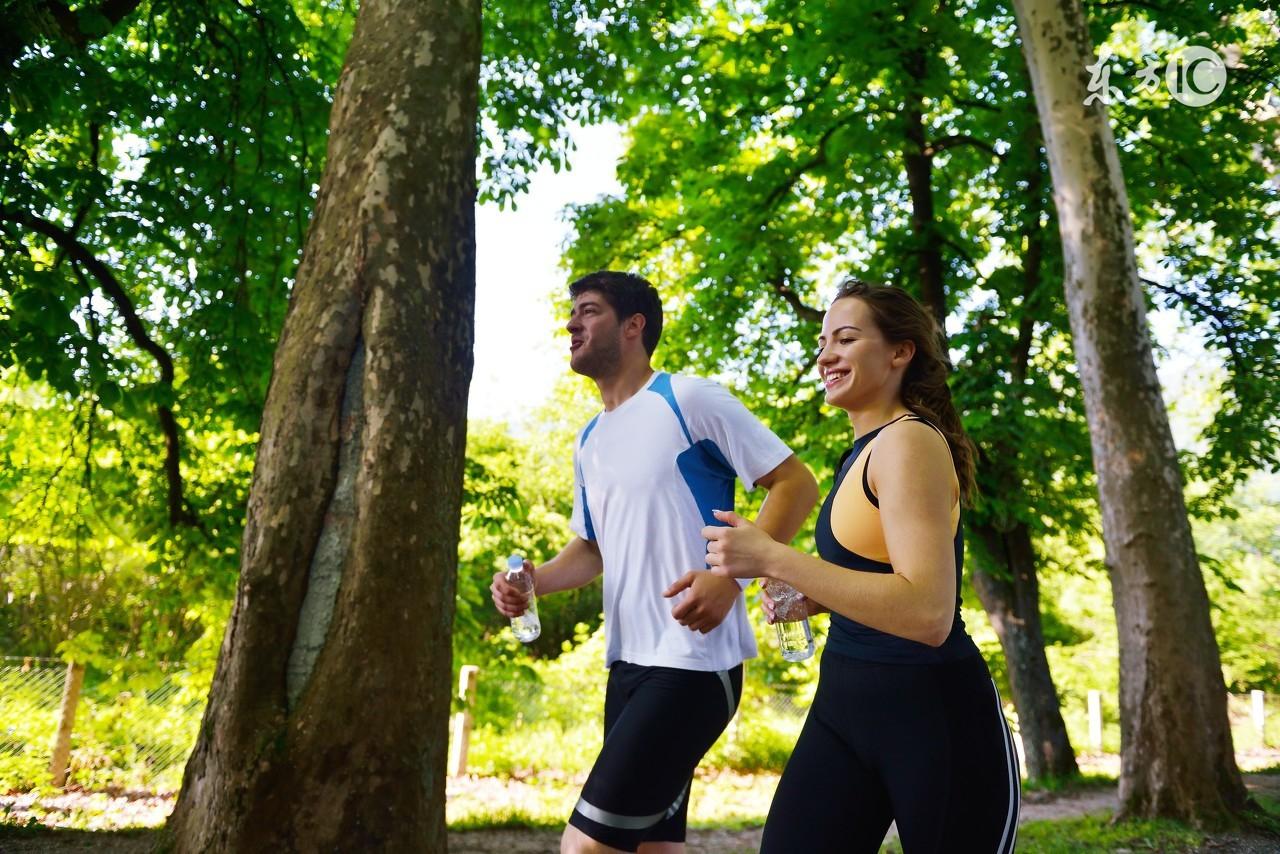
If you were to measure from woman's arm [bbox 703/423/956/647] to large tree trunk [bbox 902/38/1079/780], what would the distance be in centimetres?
1019

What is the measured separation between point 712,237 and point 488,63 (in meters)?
4.03

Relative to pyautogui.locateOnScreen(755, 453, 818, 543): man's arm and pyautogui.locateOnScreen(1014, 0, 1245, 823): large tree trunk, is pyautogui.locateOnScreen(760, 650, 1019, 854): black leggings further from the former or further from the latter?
pyautogui.locateOnScreen(1014, 0, 1245, 823): large tree trunk

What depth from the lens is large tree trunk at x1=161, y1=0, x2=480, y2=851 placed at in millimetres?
2520

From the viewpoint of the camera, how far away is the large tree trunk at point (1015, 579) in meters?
11.9

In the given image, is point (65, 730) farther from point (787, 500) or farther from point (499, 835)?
point (787, 500)

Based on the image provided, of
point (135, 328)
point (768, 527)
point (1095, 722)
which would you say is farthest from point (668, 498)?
point (1095, 722)

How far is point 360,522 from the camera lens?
2.73 m

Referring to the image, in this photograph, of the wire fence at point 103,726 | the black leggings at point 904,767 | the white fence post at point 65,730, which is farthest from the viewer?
the white fence post at point 65,730

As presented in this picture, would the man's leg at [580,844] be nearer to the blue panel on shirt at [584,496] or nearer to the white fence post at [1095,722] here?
the blue panel on shirt at [584,496]

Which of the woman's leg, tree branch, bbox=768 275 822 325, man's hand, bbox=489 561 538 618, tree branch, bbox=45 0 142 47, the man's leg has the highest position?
tree branch, bbox=768 275 822 325

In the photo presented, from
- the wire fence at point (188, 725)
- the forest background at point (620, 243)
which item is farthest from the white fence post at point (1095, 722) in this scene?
the forest background at point (620, 243)

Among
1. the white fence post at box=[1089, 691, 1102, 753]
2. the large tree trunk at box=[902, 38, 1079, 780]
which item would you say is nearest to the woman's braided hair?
the large tree trunk at box=[902, 38, 1079, 780]

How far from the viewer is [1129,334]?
7141mm

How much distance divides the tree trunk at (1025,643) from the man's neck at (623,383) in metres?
9.94
